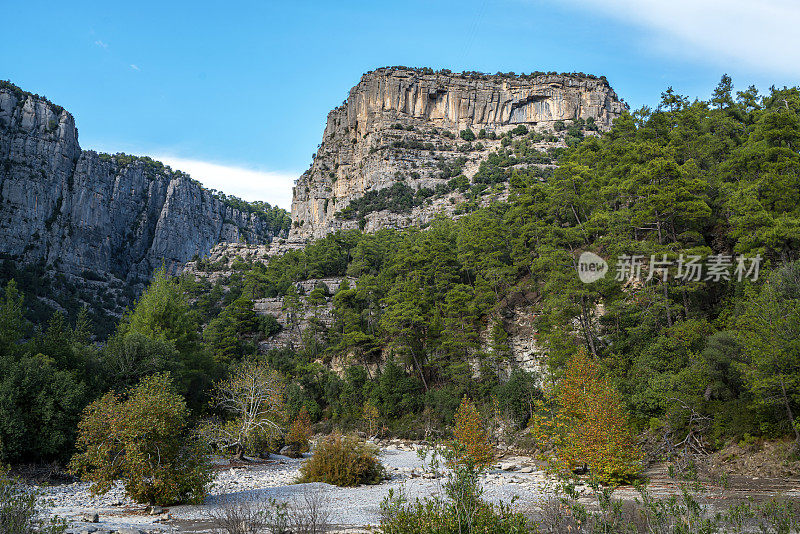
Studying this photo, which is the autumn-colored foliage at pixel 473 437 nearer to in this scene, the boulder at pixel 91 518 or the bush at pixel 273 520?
the bush at pixel 273 520

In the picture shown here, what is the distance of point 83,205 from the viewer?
3174 inches

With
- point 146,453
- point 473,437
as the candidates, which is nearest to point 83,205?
point 146,453

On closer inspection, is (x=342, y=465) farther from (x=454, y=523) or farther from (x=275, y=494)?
(x=454, y=523)

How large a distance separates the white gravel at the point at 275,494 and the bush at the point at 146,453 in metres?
0.49

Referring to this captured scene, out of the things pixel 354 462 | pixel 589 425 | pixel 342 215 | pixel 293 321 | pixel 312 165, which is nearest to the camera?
pixel 589 425

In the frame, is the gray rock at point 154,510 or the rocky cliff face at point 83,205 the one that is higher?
the rocky cliff face at point 83,205

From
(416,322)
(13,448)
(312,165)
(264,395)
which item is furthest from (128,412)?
(312,165)

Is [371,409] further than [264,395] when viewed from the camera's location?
Yes

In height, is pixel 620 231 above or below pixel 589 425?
above

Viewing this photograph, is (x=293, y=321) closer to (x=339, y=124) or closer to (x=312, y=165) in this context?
(x=312, y=165)

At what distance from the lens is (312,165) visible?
103062mm

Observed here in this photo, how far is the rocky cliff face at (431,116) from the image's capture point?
8938 cm

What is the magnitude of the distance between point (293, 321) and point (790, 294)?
42.1m

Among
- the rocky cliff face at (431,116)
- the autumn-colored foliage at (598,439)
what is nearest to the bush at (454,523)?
the autumn-colored foliage at (598,439)
